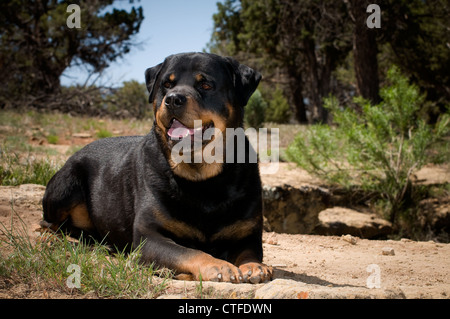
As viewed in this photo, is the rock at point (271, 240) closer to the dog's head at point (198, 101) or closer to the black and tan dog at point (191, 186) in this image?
the black and tan dog at point (191, 186)

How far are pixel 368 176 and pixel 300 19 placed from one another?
12301 mm

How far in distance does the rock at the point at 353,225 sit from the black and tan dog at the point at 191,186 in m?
4.29

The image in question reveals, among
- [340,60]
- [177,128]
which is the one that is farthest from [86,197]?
[340,60]

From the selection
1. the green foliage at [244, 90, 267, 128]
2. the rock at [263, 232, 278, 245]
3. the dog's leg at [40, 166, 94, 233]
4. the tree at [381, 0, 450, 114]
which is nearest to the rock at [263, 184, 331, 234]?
the rock at [263, 232, 278, 245]

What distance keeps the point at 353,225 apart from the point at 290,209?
112cm

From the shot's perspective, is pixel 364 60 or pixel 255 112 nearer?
pixel 364 60

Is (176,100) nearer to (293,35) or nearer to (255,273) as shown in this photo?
(255,273)

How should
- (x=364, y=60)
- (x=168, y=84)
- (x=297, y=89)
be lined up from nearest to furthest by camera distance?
(x=168, y=84) < (x=364, y=60) < (x=297, y=89)

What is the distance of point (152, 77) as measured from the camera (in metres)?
3.68

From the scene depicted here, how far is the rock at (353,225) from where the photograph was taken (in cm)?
713

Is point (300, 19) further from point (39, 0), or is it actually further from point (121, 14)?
point (39, 0)

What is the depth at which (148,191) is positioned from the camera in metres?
3.17
